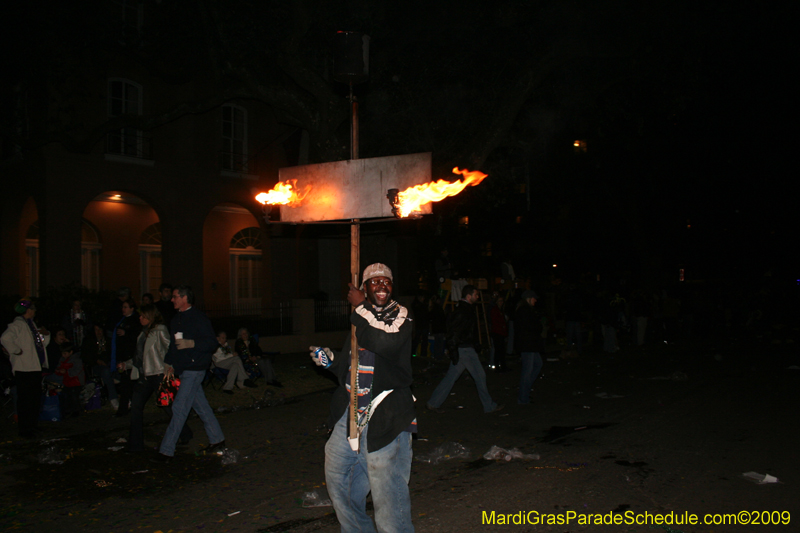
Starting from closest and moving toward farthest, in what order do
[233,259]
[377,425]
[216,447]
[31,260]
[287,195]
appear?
1. [377,425]
2. [287,195]
3. [216,447]
4. [31,260]
5. [233,259]

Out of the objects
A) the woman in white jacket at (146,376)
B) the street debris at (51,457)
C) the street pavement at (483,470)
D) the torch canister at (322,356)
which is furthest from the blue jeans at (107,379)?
the torch canister at (322,356)

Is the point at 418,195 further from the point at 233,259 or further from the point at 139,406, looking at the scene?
the point at 233,259

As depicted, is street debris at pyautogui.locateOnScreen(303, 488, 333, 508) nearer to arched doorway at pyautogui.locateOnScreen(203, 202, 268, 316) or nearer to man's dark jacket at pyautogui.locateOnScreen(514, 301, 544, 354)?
man's dark jacket at pyautogui.locateOnScreen(514, 301, 544, 354)

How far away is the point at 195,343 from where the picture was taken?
6.77 meters

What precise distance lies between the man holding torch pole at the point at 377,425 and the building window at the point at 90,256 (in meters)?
18.4

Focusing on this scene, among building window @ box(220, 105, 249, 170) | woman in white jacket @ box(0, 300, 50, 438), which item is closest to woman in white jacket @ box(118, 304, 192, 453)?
woman in white jacket @ box(0, 300, 50, 438)

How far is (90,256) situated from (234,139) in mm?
5906

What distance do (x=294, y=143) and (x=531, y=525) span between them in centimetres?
1938

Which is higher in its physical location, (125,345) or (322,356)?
(322,356)

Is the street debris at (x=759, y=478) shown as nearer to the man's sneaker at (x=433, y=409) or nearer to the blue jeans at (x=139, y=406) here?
the man's sneaker at (x=433, y=409)

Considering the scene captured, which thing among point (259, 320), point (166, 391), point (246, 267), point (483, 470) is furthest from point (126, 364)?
point (246, 267)

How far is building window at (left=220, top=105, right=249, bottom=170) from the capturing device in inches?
830

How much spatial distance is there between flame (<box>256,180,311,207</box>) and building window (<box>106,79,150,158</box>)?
1510cm

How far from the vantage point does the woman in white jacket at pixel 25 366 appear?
7883mm
